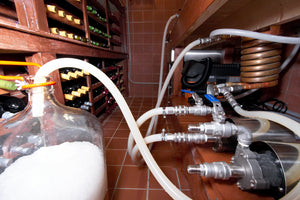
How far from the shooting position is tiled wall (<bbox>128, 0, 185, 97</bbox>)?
94.3 inches

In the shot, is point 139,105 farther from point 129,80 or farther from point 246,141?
point 246,141

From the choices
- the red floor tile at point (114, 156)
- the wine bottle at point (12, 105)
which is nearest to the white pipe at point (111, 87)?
the wine bottle at point (12, 105)

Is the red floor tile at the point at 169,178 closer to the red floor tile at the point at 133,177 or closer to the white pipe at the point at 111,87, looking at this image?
the red floor tile at the point at 133,177

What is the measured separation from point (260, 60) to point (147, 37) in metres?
2.39

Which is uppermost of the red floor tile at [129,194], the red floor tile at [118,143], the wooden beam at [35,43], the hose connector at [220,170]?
the wooden beam at [35,43]

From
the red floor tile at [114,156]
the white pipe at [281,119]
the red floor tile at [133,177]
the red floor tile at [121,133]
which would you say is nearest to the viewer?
the white pipe at [281,119]

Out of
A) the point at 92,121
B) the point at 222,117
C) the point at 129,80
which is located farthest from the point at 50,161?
the point at 129,80

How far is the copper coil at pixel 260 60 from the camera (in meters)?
0.51

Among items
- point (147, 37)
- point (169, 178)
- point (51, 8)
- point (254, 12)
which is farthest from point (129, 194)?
point (147, 37)

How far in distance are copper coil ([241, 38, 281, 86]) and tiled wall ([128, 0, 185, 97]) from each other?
80.1 inches

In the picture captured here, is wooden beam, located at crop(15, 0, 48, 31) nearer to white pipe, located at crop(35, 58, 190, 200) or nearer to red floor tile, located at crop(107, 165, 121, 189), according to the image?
white pipe, located at crop(35, 58, 190, 200)

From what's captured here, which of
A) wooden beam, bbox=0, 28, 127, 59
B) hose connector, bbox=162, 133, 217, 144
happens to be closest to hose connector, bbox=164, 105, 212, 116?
hose connector, bbox=162, 133, 217, 144

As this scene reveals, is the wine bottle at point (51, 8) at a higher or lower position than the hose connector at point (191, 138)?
higher

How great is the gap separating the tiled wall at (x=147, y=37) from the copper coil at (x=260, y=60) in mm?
2033
